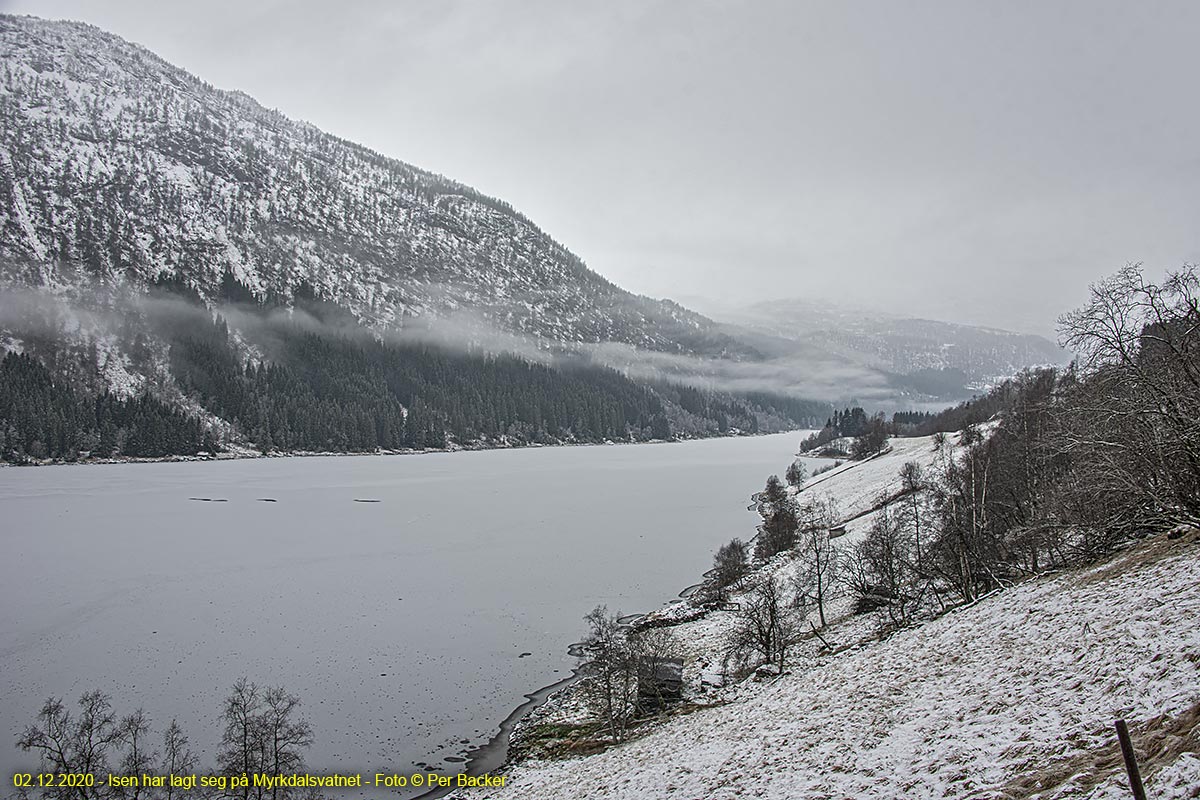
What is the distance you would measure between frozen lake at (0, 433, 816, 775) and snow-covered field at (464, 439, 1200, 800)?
26.4 ft

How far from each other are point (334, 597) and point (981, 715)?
34658mm

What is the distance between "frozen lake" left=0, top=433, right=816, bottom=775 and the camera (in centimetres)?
2338

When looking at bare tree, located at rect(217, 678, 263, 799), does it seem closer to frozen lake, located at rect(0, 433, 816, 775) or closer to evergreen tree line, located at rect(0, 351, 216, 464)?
frozen lake, located at rect(0, 433, 816, 775)

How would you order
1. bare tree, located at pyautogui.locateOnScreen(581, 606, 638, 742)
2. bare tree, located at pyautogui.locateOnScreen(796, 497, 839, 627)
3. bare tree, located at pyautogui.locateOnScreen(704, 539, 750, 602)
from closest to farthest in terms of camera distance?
bare tree, located at pyautogui.locateOnScreen(581, 606, 638, 742)
bare tree, located at pyautogui.locateOnScreen(796, 497, 839, 627)
bare tree, located at pyautogui.locateOnScreen(704, 539, 750, 602)

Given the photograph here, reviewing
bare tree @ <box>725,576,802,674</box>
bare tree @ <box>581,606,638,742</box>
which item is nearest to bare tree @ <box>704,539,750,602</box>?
bare tree @ <box>725,576,802,674</box>

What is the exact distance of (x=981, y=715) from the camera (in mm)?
10602

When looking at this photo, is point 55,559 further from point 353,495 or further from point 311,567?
point 353,495

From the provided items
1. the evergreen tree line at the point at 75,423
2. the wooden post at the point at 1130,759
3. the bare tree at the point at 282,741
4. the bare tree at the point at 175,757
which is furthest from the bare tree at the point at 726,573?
the evergreen tree line at the point at 75,423

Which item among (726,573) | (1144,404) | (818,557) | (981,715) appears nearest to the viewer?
(981,715)

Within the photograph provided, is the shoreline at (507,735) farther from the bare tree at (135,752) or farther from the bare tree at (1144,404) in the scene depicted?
the bare tree at (1144,404)

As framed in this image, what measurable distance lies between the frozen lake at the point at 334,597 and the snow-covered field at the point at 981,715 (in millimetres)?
8037

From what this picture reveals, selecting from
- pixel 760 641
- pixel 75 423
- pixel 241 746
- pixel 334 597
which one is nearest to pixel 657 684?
pixel 760 641

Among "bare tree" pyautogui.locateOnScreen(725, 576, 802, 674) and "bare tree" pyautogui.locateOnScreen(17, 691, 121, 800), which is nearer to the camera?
"bare tree" pyautogui.locateOnScreen(17, 691, 121, 800)

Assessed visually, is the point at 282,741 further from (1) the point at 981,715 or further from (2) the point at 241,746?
(1) the point at 981,715
